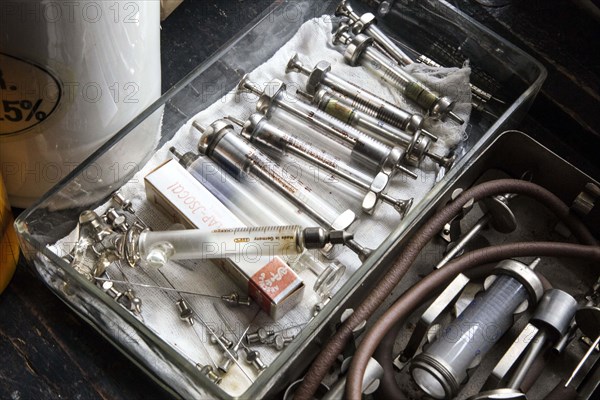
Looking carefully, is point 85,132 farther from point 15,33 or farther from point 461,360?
point 461,360

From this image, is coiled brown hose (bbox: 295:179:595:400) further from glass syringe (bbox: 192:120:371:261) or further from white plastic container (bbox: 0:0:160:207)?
white plastic container (bbox: 0:0:160:207)

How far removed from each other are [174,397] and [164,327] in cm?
7

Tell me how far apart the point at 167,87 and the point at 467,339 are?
455 millimetres

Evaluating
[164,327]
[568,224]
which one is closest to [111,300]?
[164,327]

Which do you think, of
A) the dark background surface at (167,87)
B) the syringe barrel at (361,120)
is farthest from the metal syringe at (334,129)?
the dark background surface at (167,87)

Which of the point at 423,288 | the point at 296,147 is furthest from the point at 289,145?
the point at 423,288

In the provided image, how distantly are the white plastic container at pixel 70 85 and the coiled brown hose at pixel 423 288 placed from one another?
1.02 feet

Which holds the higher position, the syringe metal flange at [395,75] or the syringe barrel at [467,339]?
the syringe metal flange at [395,75]

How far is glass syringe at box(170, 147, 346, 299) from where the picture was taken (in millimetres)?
776

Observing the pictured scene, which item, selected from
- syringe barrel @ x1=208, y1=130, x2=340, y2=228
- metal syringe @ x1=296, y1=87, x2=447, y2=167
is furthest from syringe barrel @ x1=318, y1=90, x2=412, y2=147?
syringe barrel @ x1=208, y1=130, x2=340, y2=228

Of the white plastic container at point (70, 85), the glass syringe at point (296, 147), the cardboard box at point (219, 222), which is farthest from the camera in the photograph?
the glass syringe at point (296, 147)

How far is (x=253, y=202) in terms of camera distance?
0.80 meters

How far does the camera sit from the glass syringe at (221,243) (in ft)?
2.41

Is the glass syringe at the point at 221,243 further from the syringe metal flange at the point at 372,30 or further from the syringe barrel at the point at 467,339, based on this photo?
the syringe metal flange at the point at 372,30
